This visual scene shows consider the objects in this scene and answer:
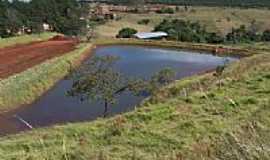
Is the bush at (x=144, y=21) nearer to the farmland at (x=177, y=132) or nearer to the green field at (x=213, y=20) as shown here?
the green field at (x=213, y=20)

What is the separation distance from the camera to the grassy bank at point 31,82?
70.5 feet

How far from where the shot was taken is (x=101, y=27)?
191ft

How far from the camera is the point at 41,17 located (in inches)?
1967

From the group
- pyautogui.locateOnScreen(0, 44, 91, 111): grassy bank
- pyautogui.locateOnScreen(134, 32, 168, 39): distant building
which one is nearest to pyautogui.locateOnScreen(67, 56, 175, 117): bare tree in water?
pyautogui.locateOnScreen(0, 44, 91, 111): grassy bank

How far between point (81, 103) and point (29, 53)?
15.4 metres

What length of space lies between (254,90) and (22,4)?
146 ft

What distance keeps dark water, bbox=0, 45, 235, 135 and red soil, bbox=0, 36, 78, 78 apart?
11.1 ft

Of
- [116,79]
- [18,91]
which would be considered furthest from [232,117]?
[18,91]

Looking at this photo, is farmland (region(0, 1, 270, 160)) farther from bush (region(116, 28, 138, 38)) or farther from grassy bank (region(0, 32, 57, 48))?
bush (region(116, 28, 138, 38))

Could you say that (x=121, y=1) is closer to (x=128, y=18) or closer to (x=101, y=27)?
(x=128, y=18)

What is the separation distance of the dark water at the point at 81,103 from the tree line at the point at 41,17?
45.8 feet

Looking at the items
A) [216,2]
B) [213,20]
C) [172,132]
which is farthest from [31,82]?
[216,2]

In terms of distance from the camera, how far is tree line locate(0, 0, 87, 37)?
4544 cm

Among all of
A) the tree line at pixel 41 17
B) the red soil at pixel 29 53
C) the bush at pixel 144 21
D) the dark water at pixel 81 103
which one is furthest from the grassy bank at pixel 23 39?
the bush at pixel 144 21
